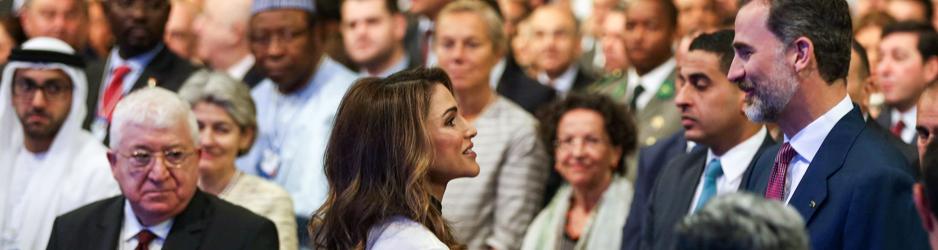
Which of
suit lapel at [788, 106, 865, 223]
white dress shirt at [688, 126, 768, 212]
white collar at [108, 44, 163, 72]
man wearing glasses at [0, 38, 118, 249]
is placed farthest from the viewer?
white collar at [108, 44, 163, 72]

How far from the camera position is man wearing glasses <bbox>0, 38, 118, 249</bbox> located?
6.64m

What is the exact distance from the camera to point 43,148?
22.8 ft

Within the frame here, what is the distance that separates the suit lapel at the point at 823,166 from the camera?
451 cm

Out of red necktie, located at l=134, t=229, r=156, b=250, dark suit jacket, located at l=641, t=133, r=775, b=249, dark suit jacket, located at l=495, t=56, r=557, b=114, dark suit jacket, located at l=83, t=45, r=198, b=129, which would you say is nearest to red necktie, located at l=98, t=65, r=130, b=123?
dark suit jacket, located at l=83, t=45, r=198, b=129

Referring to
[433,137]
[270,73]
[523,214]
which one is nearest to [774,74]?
[433,137]

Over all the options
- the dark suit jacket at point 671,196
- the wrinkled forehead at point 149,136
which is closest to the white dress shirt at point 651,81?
the dark suit jacket at point 671,196

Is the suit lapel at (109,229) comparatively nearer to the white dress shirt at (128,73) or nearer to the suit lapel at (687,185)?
the suit lapel at (687,185)

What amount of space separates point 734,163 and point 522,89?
2.83 m

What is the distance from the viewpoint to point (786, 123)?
15.4 ft

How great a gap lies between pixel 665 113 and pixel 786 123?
310 centimetres

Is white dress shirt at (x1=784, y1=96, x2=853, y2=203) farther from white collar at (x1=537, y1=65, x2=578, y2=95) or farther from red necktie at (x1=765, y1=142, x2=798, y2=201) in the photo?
white collar at (x1=537, y1=65, x2=578, y2=95)

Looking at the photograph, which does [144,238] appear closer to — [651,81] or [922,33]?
[651,81]

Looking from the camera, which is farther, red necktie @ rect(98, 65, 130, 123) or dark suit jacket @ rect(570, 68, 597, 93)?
dark suit jacket @ rect(570, 68, 597, 93)

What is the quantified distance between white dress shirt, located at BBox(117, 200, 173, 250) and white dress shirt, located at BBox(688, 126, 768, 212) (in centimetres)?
195
